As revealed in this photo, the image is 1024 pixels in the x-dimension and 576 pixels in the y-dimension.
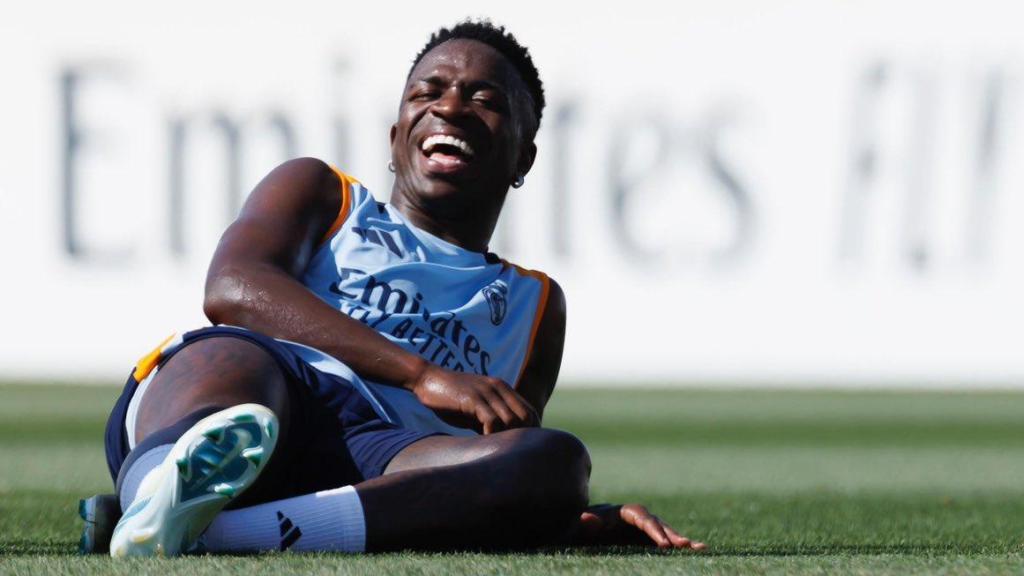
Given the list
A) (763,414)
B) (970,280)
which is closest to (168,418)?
(763,414)

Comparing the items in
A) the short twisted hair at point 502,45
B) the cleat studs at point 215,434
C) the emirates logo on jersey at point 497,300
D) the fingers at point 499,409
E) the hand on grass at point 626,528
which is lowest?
the hand on grass at point 626,528

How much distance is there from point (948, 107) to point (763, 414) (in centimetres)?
258

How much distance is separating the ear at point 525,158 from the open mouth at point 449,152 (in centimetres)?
18

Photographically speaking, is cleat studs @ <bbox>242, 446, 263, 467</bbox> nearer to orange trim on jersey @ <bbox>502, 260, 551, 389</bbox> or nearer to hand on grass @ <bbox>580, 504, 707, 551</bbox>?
hand on grass @ <bbox>580, 504, 707, 551</bbox>

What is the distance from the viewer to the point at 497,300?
3184 millimetres

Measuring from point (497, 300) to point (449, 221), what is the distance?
0.21 m

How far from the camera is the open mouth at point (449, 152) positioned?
127 inches

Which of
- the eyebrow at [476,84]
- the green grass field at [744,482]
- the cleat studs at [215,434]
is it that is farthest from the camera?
the eyebrow at [476,84]

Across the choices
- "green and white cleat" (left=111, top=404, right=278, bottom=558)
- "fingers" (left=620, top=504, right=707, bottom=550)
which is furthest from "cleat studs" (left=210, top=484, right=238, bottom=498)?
"fingers" (left=620, top=504, right=707, bottom=550)

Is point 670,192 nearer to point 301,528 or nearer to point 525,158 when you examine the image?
point 525,158

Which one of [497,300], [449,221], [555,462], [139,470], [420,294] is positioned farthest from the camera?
[449,221]

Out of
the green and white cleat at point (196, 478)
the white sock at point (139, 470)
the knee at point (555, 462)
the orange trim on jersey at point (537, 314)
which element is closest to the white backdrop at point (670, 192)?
the orange trim on jersey at point (537, 314)

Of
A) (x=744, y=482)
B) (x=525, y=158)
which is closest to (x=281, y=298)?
(x=525, y=158)

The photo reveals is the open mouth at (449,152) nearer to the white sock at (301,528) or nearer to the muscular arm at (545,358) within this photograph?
the muscular arm at (545,358)
